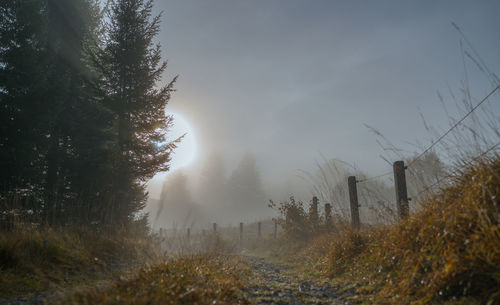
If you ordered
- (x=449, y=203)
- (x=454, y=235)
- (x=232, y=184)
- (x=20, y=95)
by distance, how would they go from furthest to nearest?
(x=232, y=184) < (x=20, y=95) < (x=449, y=203) < (x=454, y=235)

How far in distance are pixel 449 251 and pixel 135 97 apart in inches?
473

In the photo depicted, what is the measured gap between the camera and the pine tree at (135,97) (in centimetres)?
1170

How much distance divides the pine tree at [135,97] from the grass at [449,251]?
9.89 meters

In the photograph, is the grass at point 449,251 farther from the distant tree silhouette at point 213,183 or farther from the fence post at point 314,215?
the distant tree silhouette at point 213,183

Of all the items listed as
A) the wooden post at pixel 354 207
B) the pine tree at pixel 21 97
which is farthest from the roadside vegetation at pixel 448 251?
the pine tree at pixel 21 97

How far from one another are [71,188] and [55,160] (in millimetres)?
1866

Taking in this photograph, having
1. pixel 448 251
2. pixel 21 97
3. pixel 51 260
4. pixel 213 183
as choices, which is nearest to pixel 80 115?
pixel 21 97

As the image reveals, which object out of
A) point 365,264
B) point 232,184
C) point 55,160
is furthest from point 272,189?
point 365,264

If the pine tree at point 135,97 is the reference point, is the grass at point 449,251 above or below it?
below

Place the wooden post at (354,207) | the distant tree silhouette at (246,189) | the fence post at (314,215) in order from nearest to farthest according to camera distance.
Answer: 1. the wooden post at (354,207)
2. the fence post at (314,215)
3. the distant tree silhouette at (246,189)

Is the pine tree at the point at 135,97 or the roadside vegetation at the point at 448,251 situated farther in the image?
the pine tree at the point at 135,97

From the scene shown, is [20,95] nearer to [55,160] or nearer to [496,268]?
[55,160]

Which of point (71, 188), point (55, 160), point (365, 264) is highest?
point (55, 160)

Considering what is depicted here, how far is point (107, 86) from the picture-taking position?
12188 millimetres
